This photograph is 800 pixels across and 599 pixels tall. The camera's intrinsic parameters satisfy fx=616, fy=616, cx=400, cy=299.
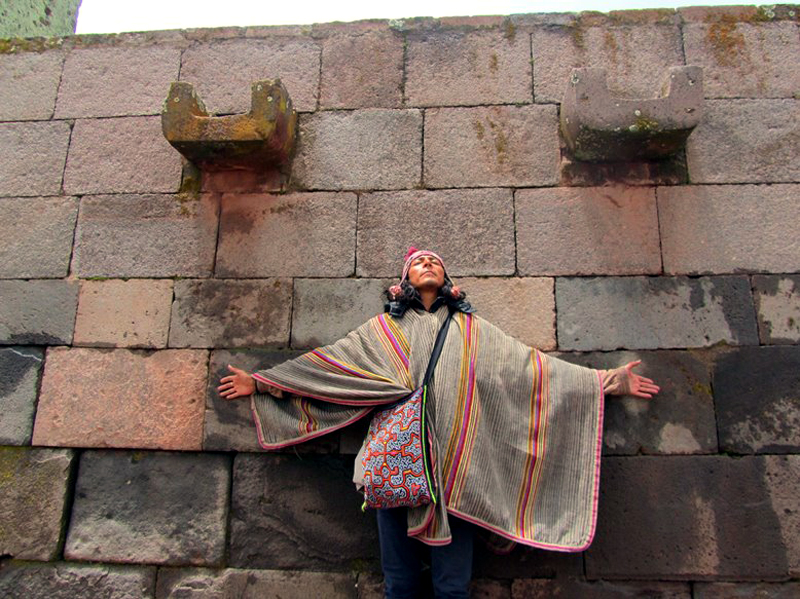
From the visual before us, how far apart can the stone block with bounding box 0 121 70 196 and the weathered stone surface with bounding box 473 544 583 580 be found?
3.54 metres

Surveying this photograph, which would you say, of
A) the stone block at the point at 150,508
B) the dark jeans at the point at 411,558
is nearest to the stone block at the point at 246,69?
the stone block at the point at 150,508

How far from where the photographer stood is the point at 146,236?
12.9ft

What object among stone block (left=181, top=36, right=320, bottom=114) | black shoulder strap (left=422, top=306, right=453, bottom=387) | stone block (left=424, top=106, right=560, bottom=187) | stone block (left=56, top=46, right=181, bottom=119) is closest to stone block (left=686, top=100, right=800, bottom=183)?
stone block (left=424, top=106, right=560, bottom=187)

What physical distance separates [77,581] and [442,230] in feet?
9.32

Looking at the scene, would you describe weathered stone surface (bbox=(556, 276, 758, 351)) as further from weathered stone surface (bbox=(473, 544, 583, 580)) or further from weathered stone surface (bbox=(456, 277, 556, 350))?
weathered stone surface (bbox=(473, 544, 583, 580))

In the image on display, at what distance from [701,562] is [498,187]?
2352 mm

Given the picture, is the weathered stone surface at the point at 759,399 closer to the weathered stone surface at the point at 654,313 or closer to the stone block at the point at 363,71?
the weathered stone surface at the point at 654,313

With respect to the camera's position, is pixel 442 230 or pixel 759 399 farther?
pixel 442 230

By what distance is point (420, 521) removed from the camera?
2709 millimetres

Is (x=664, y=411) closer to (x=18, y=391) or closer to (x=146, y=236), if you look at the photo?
(x=146, y=236)

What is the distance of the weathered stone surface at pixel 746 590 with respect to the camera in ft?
10.2

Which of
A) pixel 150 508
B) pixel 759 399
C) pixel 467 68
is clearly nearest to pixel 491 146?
pixel 467 68

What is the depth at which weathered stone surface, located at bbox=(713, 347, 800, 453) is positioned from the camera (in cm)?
331

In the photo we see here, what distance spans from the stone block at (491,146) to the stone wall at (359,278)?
0.6 inches
